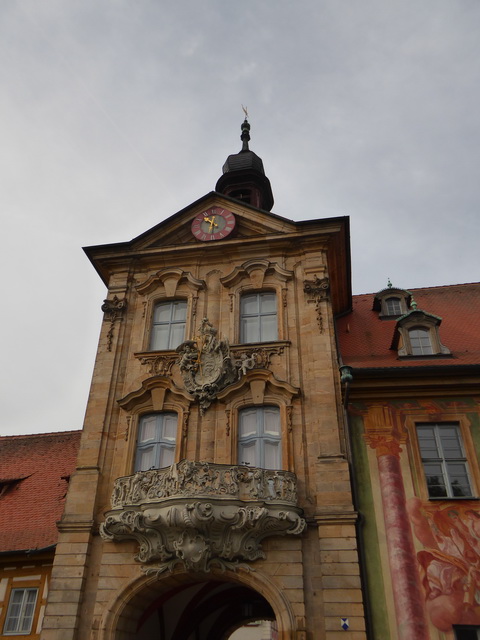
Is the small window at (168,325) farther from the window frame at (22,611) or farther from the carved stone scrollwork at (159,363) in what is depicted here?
the window frame at (22,611)

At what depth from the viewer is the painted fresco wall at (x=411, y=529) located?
1159 cm

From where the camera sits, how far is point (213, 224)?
18.6 m

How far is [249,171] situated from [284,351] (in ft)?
35.0

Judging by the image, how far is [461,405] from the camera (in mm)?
14055

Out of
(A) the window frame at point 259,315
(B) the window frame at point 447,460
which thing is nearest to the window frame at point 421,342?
(B) the window frame at point 447,460

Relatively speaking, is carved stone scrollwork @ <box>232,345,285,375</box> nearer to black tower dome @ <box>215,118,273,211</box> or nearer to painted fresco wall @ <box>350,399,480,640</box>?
painted fresco wall @ <box>350,399,480,640</box>

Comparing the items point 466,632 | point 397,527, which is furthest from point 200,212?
point 466,632

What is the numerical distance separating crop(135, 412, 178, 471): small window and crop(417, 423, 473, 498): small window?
6.18 metres

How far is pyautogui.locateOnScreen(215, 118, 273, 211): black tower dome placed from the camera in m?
23.3

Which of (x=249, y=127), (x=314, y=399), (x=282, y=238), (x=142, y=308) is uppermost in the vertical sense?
(x=249, y=127)

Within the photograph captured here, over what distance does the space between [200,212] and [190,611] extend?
12.4m

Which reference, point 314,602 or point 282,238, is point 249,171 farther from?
point 314,602

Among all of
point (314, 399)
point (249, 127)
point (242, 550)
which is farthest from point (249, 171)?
point (242, 550)

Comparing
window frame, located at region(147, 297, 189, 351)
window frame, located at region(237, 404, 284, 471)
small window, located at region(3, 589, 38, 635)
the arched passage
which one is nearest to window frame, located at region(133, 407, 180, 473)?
window frame, located at region(237, 404, 284, 471)
